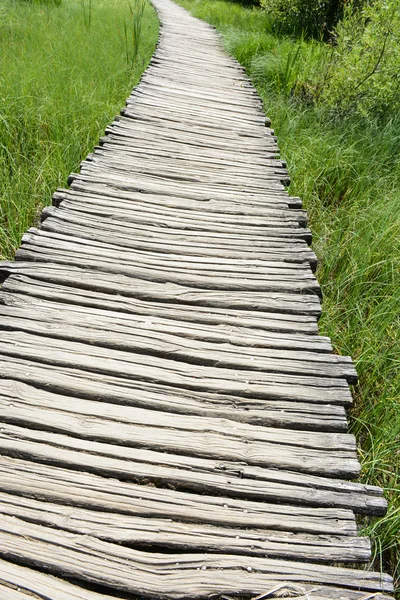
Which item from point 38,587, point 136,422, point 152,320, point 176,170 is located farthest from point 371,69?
point 38,587

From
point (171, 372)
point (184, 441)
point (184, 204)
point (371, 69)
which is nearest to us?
point (184, 441)

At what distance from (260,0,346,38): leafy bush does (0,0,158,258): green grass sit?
457cm

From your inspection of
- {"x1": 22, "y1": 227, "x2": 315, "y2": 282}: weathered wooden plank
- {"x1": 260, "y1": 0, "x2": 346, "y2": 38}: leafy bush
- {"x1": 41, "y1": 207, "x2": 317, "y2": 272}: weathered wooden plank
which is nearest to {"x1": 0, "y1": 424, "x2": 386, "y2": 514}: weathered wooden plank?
{"x1": 22, "y1": 227, "x2": 315, "y2": 282}: weathered wooden plank

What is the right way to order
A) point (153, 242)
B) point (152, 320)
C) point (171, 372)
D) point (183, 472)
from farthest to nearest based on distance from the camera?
point (153, 242), point (152, 320), point (171, 372), point (183, 472)

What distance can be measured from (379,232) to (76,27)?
5293mm

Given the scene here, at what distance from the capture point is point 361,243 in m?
3.95

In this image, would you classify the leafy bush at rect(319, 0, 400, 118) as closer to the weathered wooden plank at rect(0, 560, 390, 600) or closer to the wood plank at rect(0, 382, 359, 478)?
the wood plank at rect(0, 382, 359, 478)

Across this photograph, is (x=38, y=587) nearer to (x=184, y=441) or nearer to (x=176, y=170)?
(x=184, y=441)

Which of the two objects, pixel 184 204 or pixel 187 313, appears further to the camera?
pixel 184 204

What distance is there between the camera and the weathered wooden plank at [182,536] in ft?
5.70

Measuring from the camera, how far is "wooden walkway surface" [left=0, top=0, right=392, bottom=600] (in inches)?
66.3

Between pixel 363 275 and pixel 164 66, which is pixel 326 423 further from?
pixel 164 66

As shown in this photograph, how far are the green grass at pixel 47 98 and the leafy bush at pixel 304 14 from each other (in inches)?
180

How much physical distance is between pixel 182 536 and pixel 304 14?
36.8 ft
